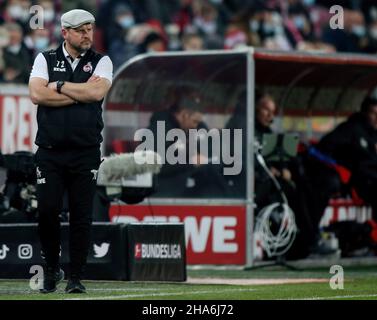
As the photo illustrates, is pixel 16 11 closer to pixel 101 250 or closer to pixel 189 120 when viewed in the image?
pixel 189 120

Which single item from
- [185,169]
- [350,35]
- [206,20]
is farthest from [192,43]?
[350,35]

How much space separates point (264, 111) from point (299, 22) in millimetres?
11649

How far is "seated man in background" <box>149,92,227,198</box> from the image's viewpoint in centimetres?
1658

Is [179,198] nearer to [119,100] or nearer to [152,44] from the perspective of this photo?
[119,100]

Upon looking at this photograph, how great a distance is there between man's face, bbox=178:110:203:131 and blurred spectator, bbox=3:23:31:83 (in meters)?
4.90

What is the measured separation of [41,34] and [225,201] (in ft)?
22.8

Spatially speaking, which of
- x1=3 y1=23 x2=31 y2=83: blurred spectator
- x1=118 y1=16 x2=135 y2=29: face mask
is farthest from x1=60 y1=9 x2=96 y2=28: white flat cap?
x1=118 y1=16 x2=135 y2=29: face mask

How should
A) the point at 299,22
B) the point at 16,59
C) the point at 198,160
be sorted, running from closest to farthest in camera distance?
the point at 198,160
the point at 16,59
the point at 299,22

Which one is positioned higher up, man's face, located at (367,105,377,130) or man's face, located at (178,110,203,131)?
man's face, located at (367,105,377,130)

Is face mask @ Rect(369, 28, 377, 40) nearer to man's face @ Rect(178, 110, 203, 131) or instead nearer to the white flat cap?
man's face @ Rect(178, 110, 203, 131)

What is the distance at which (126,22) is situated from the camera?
24141mm

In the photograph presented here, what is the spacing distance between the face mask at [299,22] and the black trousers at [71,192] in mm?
16620

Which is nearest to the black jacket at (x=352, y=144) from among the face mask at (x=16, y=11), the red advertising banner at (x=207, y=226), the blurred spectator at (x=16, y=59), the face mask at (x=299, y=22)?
the red advertising banner at (x=207, y=226)

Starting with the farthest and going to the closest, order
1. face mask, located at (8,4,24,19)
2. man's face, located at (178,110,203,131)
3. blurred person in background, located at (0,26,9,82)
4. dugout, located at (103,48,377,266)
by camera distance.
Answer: face mask, located at (8,4,24,19)
blurred person in background, located at (0,26,9,82)
man's face, located at (178,110,203,131)
dugout, located at (103,48,377,266)
